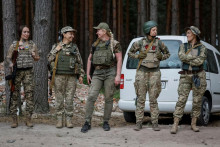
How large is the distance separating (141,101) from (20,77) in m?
2.47

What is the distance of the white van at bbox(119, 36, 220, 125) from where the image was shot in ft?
26.1

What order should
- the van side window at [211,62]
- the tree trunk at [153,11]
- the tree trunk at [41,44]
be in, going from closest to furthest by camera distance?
the van side window at [211,62]
the tree trunk at [41,44]
the tree trunk at [153,11]

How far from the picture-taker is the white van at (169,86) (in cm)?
796

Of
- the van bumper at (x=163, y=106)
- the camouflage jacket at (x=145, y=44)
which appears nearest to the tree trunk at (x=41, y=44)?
the van bumper at (x=163, y=106)

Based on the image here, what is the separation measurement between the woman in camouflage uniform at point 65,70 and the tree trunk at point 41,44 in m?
1.82

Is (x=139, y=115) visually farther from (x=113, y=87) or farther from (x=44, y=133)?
(x=44, y=133)

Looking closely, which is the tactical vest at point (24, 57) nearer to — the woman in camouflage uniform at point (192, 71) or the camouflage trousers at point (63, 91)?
the camouflage trousers at point (63, 91)

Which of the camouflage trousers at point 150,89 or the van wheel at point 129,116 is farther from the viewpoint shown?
the van wheel at point 129,116

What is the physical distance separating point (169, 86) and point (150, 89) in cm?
95

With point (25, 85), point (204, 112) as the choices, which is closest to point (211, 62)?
point (204, 112)

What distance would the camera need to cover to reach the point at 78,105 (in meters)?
12.0

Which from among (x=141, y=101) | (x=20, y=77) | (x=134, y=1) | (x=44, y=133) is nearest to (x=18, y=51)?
(x=20, y=77)

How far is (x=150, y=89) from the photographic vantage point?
7168 mm

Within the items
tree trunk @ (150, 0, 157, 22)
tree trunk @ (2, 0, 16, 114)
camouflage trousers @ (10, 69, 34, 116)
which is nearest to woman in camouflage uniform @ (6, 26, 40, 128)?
camouflage trousers @ (10, 69, 34, 116)
